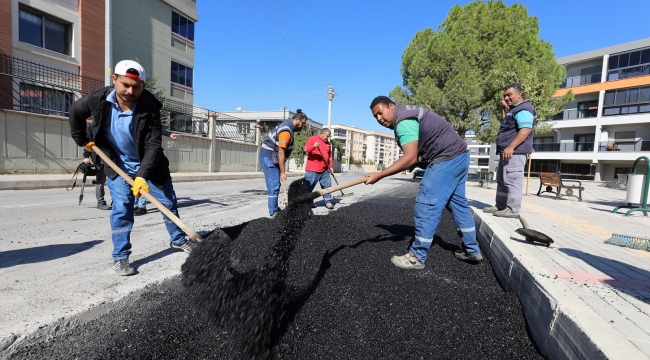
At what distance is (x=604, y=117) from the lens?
2803 cm

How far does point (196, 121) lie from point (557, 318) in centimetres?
1910

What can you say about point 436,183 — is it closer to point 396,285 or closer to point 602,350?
point 396,285

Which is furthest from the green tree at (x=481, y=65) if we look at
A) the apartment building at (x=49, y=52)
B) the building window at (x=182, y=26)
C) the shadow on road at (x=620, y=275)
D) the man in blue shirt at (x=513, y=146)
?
the apartment building at (x=49, y=52)

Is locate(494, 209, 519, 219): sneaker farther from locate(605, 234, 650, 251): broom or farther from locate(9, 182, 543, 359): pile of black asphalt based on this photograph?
locate(9, 182, 543, 359): pile of black asphalt

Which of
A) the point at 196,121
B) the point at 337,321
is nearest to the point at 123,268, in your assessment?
the point at 337,321

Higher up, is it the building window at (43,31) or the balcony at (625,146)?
the building window at (43,31)

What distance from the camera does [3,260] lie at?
275cm

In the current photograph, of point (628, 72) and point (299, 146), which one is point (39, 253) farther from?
point (628, 72)

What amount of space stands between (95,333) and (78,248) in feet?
6.11

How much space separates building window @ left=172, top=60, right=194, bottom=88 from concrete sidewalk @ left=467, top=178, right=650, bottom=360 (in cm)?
2164

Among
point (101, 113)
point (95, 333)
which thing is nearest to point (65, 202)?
point (101, 113)

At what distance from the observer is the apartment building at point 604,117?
85.7ft

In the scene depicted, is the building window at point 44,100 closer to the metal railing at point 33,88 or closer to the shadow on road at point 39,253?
the metal railing at point 33,88

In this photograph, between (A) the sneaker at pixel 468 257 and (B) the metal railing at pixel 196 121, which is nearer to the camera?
(A) the sneaker at pixel 468 257
